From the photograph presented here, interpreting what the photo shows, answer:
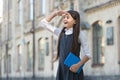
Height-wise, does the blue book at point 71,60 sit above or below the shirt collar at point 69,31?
below

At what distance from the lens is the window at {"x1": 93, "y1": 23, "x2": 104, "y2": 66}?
2238cm

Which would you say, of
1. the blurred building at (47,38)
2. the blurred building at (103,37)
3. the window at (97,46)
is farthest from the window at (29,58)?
the window at (97,46)

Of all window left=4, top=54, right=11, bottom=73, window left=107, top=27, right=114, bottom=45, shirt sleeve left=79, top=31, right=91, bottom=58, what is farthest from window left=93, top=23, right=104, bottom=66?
window left=4, top=54, right=11, bottom=73

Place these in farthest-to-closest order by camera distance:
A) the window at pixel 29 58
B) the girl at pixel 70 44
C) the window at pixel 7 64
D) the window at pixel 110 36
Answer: the window at pixel 7 64 → the window at pixel 29 58 → the window at pixel 110 36 → the girl at pixel 70 44

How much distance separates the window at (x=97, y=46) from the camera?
2238cm

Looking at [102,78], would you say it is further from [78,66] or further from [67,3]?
[78,66]

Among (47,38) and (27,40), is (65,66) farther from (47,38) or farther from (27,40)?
(27,40)

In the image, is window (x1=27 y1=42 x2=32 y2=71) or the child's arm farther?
window (x1=27 y1=42 x2=32 y2=71)

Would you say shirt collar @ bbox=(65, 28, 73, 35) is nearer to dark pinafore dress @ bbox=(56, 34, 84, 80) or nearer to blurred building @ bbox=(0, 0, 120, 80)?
dark pinafore dress @ bbox=(56, 34, 84, 80)

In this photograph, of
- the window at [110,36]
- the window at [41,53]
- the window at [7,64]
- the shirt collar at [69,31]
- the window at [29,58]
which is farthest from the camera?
the window at [7,64]

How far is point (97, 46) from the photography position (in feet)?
75.5

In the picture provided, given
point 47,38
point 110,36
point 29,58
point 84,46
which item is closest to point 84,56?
point 84,46

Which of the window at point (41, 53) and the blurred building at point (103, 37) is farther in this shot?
the window at point (41, 53)

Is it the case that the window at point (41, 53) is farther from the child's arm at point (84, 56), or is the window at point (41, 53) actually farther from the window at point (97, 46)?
the child's arm at point (84, 56)
